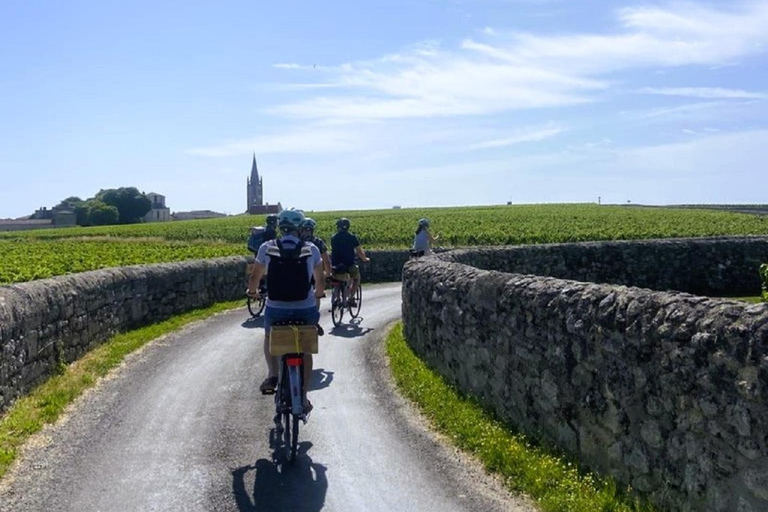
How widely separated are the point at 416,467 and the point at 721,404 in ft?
10.7

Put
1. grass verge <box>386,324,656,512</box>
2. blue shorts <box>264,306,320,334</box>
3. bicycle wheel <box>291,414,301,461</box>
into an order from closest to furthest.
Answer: grass verge <box>386,324,656,512</box>
bicycle wheel <box>291,414,301,461</box>
blue shorts <box>264,306,320,334</box>

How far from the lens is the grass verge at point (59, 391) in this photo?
8312mm

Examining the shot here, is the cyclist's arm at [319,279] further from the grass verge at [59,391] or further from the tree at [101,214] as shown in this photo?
the tree at [101,214]

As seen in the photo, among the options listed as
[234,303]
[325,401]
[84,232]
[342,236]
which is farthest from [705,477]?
[84,232]

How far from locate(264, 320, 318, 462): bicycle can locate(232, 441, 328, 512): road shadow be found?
19 cm

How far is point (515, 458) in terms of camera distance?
7301 mm

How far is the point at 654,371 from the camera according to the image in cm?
570

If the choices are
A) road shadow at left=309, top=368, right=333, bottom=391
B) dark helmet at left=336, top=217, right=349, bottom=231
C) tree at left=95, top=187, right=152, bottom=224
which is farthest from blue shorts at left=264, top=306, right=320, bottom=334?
tree at left=95, top=187, right=152, bottom=224

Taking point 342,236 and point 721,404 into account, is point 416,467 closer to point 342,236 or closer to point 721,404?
point 721,404

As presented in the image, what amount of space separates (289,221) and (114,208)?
126 m

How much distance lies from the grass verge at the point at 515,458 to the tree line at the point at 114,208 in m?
123

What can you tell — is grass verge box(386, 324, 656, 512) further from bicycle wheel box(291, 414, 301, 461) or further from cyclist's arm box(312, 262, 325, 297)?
cyclist's arm box(312, 262, 325, 297)

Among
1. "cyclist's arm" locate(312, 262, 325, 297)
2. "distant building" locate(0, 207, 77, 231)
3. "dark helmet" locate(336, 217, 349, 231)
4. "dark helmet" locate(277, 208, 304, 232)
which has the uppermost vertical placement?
"dark helmet" locate(277, 208, 304, 232)

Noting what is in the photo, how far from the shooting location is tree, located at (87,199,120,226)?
124 m
